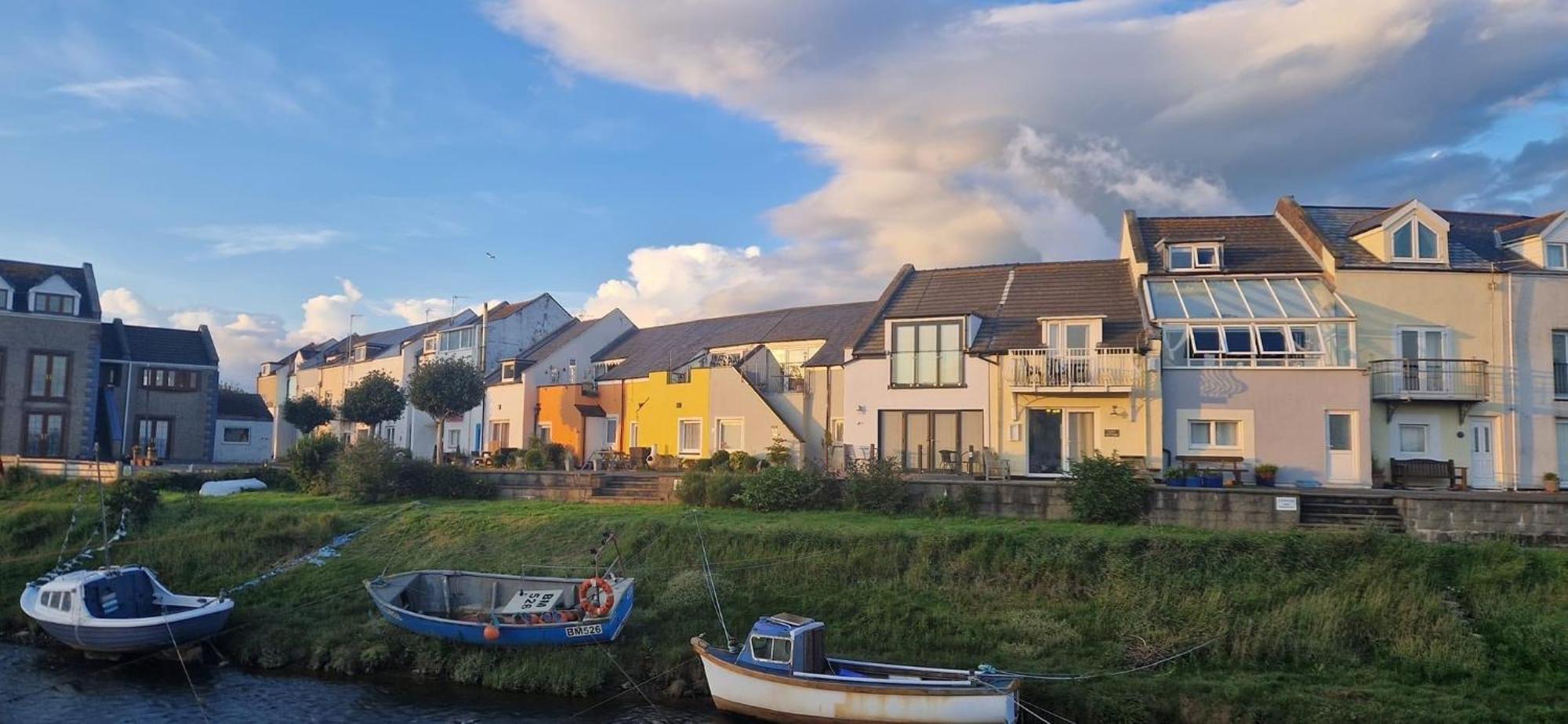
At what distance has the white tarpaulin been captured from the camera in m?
35.0

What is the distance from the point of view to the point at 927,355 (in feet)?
104

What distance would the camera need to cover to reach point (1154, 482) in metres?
26.1

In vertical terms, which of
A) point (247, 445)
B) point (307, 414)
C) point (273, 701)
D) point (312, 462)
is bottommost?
point (273, 701)

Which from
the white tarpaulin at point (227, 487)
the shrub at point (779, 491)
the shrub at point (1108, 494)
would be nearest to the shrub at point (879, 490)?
the shrub at point (779, 491)

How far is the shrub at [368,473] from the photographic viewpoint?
31.2 meters

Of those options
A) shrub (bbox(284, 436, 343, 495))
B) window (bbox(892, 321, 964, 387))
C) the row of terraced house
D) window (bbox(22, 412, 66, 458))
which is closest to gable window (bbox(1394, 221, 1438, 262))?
the row of terraced house

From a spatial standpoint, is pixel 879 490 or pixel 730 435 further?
pixel 730 435

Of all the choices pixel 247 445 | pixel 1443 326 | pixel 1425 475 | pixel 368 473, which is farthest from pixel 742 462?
pixel 247 445

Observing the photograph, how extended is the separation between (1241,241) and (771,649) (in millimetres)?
22668

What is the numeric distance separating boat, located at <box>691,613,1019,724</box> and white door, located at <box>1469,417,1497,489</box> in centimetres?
1922

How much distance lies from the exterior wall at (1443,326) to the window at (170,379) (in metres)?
50.8

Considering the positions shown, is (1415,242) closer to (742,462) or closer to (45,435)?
(742,462)

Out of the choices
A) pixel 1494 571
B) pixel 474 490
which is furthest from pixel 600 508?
pixel 1494 571

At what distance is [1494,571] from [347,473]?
29249mm
